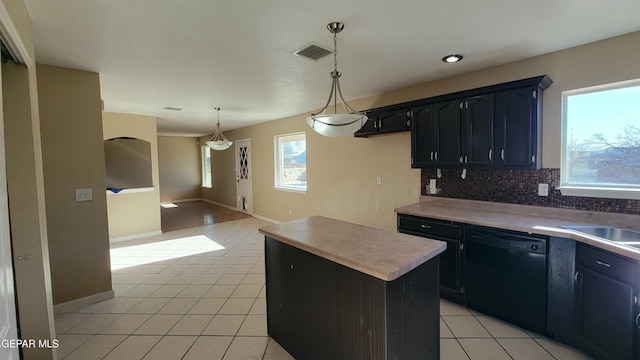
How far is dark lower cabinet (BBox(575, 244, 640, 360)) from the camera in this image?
1.69 metres

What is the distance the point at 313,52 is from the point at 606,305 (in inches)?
113

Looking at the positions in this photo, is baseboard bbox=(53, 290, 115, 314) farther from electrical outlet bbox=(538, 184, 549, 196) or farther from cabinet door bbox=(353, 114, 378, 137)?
electrical outlet bbox=(538, 184, 549, 196)

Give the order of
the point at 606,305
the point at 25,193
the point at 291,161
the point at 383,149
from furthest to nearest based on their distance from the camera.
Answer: the point at 291,161, the point at 383,149, the point at 606,305, the point at 25,193

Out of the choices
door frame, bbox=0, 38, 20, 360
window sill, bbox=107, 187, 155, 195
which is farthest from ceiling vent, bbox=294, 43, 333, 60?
Result: window sill, bbox=107, 187, 155, 195

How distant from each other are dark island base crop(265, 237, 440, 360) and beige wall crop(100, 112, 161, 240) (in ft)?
14.8

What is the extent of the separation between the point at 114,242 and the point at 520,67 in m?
6.60

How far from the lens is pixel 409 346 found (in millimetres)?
1559

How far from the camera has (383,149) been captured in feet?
13.2

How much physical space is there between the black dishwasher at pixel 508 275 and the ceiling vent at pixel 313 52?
2087mm

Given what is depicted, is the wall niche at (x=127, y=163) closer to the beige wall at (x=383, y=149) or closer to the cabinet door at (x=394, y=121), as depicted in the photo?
the beige wall at (x=383, y=149)

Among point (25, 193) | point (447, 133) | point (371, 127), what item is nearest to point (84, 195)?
point (25, 193)

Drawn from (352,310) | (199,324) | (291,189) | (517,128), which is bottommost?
(199,324)

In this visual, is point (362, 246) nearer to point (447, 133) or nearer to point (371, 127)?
point (447, 133)

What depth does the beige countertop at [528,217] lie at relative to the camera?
1.99m
